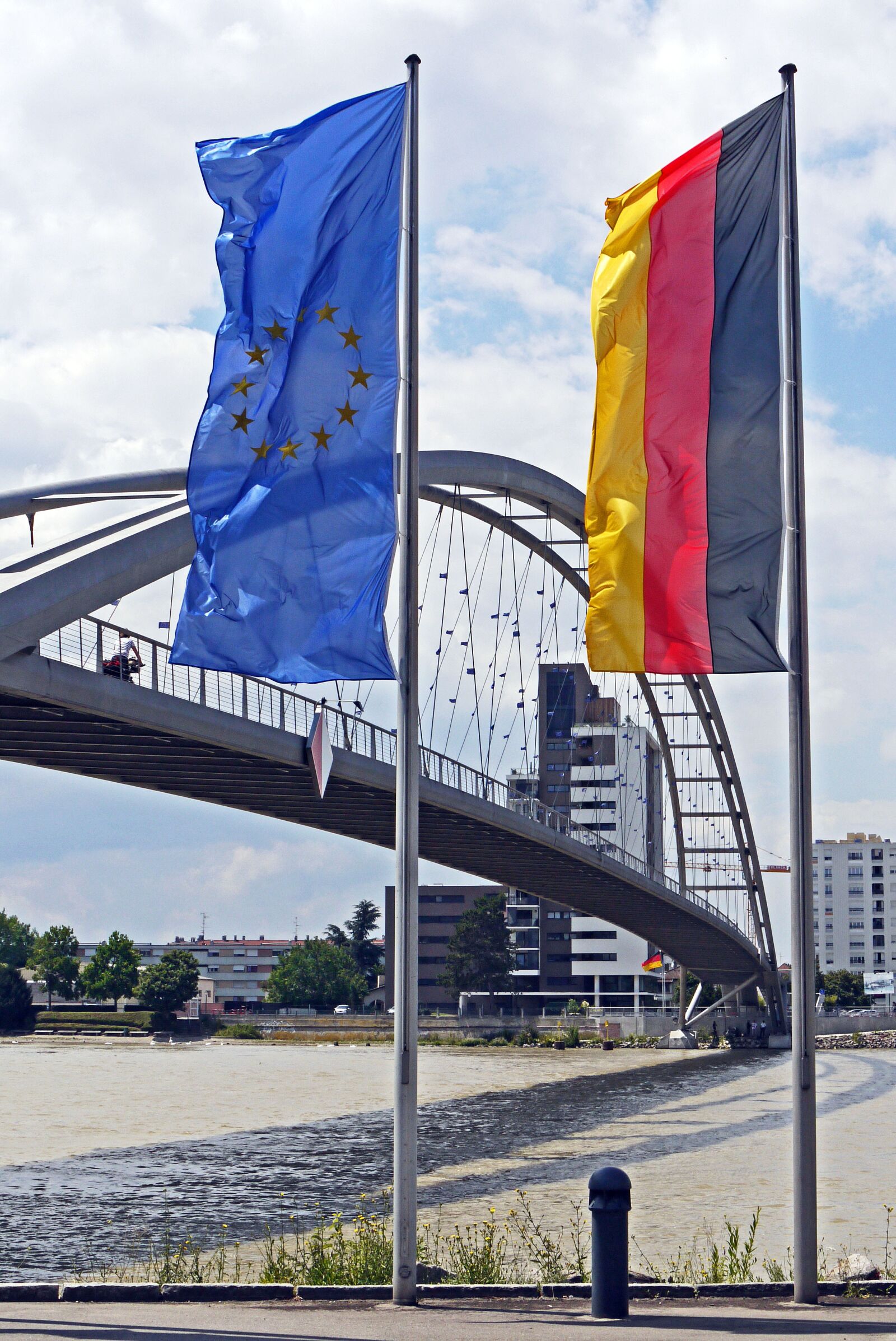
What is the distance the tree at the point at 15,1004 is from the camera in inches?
4562

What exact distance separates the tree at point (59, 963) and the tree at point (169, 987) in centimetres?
1381

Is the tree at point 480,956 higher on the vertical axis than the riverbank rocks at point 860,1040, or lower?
higher

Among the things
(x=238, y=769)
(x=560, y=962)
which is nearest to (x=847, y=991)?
(x=560, y=962)

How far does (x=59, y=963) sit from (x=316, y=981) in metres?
21.8

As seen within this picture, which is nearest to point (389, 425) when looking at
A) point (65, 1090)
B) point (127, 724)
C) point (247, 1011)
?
point (127, 724)

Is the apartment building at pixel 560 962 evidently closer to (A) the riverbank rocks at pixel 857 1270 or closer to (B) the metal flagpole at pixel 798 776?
(A) the riverbank rocks at pixel 857 1270

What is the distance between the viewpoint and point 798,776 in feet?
35.7

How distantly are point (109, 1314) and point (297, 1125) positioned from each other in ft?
82.6

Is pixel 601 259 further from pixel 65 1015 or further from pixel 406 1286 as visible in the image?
pixel 65 1015

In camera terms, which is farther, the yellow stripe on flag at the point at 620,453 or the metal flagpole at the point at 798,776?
the yellow stripe on flag at the point at 620,453

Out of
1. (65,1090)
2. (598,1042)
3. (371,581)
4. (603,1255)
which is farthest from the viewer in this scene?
(598,1042)

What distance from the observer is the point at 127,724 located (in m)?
25.8

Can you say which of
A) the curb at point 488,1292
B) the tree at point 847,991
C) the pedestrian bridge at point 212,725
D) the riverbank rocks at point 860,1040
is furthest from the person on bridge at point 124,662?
the tree at point 847,991

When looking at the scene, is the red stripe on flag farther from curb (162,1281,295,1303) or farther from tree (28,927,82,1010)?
tree (28,927,82,1010)
